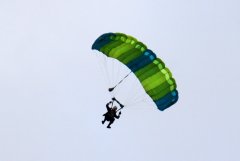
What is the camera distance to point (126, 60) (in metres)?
48.8

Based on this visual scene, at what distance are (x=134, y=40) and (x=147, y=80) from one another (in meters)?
2.73

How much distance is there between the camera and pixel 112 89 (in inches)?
1907

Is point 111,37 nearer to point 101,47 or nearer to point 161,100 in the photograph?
point 101,47

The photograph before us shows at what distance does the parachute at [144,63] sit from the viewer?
4738 cm

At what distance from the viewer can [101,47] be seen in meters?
48.8

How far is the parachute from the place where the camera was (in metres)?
47.4

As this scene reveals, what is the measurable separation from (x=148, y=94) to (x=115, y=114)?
7.65 feet

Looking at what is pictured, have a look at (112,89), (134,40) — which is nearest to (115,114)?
(112,89)

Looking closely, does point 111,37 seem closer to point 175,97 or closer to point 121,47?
point 121,47

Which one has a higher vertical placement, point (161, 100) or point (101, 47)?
point (101, 47)

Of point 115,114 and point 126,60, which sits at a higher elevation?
point 126,60

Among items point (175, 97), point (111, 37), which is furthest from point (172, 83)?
point (111, 37)

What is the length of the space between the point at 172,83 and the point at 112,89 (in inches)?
143

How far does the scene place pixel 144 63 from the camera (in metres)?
48.0
